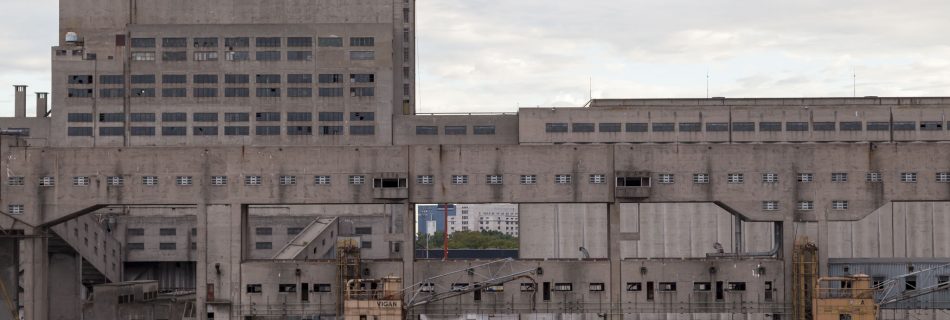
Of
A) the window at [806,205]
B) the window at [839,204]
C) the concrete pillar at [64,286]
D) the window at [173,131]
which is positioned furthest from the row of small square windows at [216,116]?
the window at [839,204]

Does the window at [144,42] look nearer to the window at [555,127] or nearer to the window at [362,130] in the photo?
the window at [362,130]

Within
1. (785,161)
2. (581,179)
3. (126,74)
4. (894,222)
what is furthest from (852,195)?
(126,74)

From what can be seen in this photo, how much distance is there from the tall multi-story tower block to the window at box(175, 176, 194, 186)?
48362mm

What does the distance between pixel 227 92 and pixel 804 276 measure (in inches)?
2703

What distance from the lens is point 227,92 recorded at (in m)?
122

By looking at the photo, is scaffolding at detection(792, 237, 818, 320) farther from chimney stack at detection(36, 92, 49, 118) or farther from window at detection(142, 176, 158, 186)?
chimney stack at detection(36, 92, 49, 118)

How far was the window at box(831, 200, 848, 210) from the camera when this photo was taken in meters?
73.7

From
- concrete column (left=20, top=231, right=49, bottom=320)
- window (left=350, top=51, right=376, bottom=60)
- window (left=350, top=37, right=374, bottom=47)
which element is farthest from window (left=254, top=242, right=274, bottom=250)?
concrete column (left=20, top=231, right=49, bottom=320)

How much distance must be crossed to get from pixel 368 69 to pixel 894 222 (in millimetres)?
52212

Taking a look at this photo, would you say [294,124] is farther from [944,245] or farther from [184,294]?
[944,245]

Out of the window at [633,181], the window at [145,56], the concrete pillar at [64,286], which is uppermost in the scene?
the window at [145,56]

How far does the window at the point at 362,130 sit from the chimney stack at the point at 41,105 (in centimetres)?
3354

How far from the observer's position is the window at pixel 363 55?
122 m

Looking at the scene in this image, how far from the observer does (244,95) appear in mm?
122562
